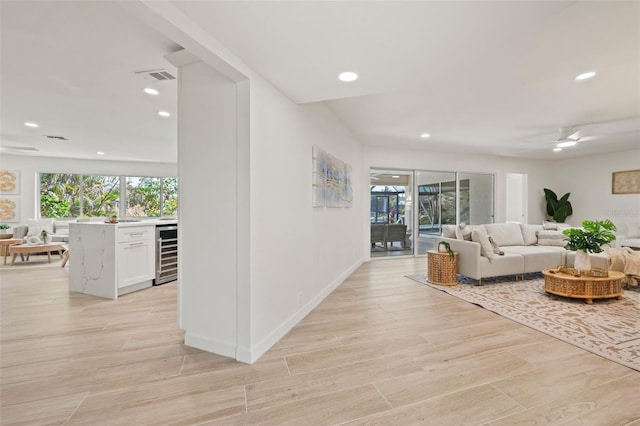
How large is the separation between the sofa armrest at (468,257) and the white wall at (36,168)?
8.82 m

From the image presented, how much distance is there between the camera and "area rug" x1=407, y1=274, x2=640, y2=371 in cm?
233

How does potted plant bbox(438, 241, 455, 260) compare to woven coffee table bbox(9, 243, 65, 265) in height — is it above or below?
above

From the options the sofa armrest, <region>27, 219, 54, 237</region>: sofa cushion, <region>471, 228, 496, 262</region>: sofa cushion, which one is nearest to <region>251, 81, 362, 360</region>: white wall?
the sofa armrest

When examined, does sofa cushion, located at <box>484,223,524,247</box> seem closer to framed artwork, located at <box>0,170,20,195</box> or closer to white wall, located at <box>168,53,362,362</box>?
white wall, located at <box>168,53,362,362</box>

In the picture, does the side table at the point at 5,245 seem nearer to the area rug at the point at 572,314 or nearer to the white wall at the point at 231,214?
the white wall at the point at 231,214

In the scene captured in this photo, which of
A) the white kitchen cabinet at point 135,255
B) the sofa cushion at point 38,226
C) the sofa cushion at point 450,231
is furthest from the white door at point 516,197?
the sofa cushion at point 38,226

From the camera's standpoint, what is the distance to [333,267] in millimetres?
4031

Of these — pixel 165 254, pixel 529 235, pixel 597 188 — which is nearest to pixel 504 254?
pixel 529 235

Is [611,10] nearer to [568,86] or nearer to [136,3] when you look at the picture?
[568,86]

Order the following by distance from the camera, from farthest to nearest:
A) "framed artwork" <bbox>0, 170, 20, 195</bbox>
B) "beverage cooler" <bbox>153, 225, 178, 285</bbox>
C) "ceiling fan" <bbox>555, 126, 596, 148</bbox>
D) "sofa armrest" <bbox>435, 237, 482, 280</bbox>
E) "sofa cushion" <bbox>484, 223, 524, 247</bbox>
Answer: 1. "framed artwork" <bbox>0, 170, 20, 195</bbox>
2. "sofa cushion" <bbox>484, 223, 524, 247</bbox>
3. "ceiling fan" <bbox>555, 126, 596, 148</bbox>
4. "beverage cooler" <bbox>153, 225, 178, 285</bbox>
5. "sofa armrest" <bbox>435, 237, 482, 280</bbox>

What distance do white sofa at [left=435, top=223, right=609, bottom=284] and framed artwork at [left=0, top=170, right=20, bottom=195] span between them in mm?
10059

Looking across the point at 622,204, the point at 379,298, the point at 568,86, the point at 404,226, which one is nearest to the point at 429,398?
the point at 379,298

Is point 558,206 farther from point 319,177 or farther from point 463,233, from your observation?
point 319,177

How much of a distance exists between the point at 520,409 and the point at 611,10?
8.72 feet
